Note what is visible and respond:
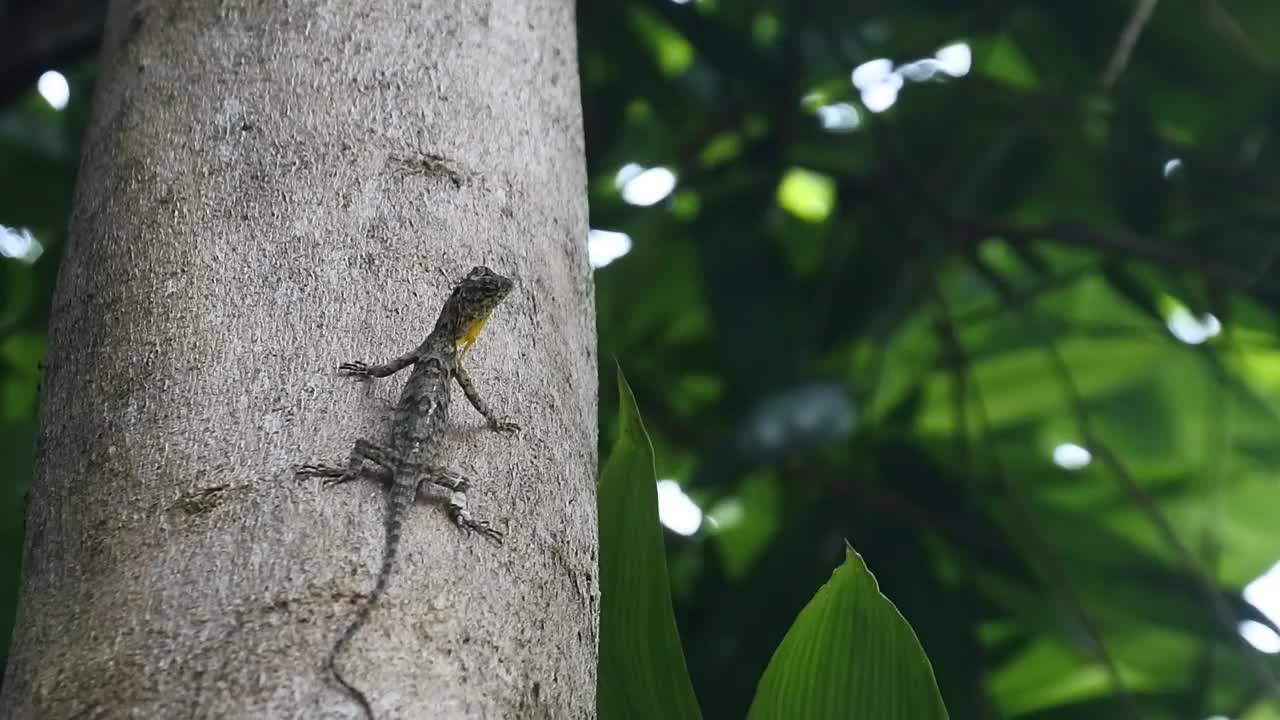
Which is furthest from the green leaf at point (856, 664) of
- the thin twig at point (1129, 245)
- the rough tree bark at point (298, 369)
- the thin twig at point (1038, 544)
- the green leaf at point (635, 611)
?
the thin twig at point (1129, 245)

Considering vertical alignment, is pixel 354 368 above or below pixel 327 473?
above

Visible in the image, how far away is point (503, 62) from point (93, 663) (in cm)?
105

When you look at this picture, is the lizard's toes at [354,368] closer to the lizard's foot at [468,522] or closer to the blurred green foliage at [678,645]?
the lizard's foot at [468,522]

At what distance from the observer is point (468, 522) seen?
131cm

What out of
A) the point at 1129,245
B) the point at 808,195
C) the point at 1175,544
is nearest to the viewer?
the point at 1175,544

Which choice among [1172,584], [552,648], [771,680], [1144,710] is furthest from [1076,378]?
[552,648]

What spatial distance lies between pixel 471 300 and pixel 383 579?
20.0 inches

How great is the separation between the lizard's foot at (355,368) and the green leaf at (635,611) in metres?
0.39

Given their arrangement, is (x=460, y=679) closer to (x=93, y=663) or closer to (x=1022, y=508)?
(x=93, y=663)

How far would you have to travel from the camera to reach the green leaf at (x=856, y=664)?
1548mm

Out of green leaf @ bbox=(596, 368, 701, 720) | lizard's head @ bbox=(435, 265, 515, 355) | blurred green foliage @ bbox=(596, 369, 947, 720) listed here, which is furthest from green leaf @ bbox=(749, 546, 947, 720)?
lizard's head @ bbox=(435, 265, 515, 355)

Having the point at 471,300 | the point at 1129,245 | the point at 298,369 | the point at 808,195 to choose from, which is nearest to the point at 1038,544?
the point at 1129,245

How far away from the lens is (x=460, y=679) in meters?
1.18

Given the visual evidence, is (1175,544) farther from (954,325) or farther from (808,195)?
(808,195)
